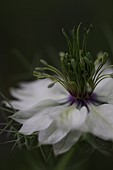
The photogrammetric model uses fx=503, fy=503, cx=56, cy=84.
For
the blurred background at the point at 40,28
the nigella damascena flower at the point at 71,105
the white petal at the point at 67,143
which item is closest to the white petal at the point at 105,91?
the nigella damascena flower at the point at 71,105

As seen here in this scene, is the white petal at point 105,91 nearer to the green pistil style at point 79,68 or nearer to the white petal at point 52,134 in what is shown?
the green pistil style at point 79,68

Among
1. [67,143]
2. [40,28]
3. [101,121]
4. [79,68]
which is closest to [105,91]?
[79,68]

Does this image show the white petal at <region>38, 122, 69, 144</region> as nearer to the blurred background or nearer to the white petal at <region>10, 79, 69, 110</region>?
the white petal at <region>10, 79, 69, 110</region>

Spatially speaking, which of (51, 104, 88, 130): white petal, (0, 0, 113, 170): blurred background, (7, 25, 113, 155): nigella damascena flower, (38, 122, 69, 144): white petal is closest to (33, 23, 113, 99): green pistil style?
(7, 25, 113, 155): nigella damascena flower

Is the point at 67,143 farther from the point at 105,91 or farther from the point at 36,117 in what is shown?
the point at 105,91

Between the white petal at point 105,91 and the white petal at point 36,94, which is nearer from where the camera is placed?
the white petal at point 105,91

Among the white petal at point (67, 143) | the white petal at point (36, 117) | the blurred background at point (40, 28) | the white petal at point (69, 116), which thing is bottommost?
the white petal at point (67, 143)
